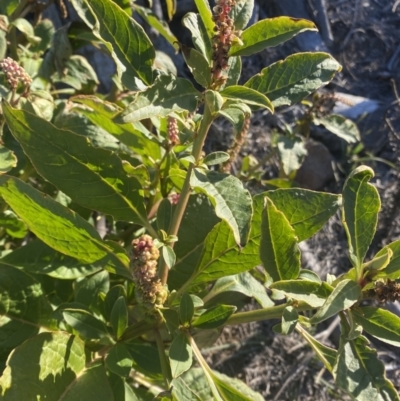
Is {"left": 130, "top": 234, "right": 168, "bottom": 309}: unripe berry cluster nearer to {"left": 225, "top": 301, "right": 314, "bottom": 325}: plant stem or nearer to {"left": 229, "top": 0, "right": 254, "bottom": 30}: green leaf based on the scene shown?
{"left": 225, "top": 301, "right": 314, "bottom": 325}: plant stem

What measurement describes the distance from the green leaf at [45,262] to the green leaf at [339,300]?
26.4 inches

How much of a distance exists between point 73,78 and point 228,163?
659mm

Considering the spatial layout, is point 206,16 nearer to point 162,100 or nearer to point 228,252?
point 162,100

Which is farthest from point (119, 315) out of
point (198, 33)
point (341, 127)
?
point (341, 127)

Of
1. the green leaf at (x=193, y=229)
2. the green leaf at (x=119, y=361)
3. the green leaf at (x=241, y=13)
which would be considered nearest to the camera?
the green leaf at (x=241, y=13)

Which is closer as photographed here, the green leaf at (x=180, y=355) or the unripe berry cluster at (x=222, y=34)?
the unripe berry cluster at (x=222, y=34)

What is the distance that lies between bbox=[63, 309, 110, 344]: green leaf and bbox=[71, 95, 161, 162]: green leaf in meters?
Answer: 0.48

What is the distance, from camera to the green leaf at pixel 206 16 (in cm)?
95

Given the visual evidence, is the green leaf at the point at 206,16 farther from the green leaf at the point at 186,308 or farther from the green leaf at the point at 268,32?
the green leaf at the point at 186,308

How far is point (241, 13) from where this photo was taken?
38.8 inches

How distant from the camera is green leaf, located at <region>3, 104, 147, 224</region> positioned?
1.10m

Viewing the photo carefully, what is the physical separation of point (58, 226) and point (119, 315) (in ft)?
0.81

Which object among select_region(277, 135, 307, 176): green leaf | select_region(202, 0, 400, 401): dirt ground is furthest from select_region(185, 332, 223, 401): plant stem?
select_region(202, 0, 400, 401): dirt ground

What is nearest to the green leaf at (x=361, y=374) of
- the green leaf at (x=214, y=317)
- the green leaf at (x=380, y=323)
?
the green leaf at (x=380, y=323)
